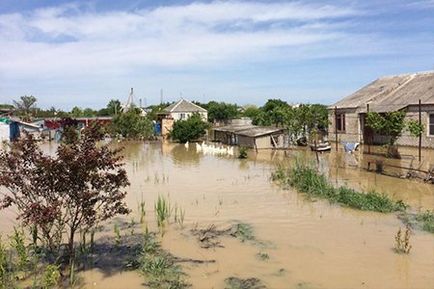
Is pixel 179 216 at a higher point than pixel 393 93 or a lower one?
lower

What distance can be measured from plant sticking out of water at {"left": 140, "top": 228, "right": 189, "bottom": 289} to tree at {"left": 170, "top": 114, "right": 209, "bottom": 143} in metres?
36.7

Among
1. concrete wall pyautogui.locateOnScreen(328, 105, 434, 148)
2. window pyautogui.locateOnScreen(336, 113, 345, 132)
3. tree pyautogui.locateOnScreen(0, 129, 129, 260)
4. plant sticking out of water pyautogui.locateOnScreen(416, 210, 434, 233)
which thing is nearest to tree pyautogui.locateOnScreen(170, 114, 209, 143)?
concrete wall pyautogui.locateOnScreen(328, 105, 434, 148)

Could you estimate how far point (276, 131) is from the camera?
36.6 meters

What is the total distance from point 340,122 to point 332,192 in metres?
23.6

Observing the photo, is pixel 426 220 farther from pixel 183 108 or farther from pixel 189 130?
pixel 183 108

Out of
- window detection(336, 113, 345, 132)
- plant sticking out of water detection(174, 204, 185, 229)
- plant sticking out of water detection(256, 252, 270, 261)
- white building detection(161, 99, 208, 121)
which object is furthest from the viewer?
white building detection(161, 99, 208, 121)

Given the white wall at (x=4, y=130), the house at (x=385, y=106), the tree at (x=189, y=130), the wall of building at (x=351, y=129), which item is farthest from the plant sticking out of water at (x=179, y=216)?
the white wall at (x=4, y=130)

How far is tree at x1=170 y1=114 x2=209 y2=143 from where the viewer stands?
4734 cm

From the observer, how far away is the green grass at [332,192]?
14.2 meters

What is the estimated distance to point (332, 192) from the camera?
1619 centimetres

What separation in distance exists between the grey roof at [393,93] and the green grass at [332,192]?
573 inches

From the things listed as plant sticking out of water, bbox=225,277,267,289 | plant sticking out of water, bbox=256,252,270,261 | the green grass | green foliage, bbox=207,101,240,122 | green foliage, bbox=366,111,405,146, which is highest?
green foliage, bbox=207,101,240,122

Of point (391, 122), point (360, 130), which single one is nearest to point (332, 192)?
point (391, 122)

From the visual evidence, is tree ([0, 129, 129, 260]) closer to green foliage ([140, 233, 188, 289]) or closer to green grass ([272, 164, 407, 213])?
green foliage ([140, 233, 188, 289])
